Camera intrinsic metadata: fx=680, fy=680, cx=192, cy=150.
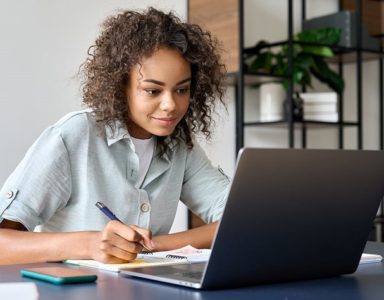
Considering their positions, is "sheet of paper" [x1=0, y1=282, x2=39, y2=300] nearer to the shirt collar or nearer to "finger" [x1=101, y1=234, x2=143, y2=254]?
"finger" [x1=101, y1=234, x2=143, y2=254]

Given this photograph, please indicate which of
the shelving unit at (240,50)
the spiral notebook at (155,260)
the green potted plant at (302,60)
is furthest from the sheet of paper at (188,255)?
the green potted plant at (302,60)

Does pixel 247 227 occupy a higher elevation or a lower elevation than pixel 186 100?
lower

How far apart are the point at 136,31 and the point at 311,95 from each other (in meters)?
1.94

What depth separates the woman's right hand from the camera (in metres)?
1.10

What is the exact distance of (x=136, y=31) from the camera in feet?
5.04

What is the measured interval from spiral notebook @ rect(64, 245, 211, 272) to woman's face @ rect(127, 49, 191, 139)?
0.31 meters

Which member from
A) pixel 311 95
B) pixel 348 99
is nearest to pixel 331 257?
pixel 311 95

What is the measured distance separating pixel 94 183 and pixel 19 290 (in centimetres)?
60

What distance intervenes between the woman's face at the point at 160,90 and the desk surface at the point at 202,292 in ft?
1.65

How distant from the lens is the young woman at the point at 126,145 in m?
1.38

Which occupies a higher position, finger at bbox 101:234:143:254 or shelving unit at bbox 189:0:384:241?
shelving unit at bbox 189:0:384:241

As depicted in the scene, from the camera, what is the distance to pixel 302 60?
10.9 feet

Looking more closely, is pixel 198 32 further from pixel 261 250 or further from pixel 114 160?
pixel 261 250

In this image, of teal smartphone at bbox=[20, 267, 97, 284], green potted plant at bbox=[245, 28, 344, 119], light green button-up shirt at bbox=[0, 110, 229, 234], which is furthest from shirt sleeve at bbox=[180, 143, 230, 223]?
green potted plant at bbox=[245, 28, 344, 119]
